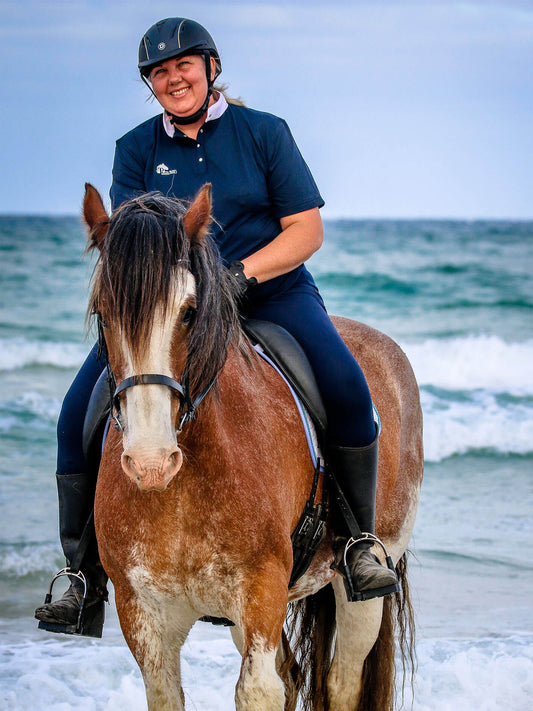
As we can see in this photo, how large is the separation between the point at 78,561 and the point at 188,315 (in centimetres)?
131

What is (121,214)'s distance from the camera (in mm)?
2670

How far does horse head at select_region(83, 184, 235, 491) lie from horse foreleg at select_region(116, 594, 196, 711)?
69 centimetres

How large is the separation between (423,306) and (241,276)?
727 inches

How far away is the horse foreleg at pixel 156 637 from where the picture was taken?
9.65 ft

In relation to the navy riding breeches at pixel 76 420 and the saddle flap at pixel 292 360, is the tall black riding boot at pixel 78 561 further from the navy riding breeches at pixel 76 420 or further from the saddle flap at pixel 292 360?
the saddle flap at pixel 292 360

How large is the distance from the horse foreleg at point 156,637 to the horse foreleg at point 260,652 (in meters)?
0.26

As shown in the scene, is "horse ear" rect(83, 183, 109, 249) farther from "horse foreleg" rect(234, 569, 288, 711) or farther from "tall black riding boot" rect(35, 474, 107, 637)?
"horse foreleg" rect(234, 569, 288, 711)

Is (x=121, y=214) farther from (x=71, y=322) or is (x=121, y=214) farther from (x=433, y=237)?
(x=433, y=237)

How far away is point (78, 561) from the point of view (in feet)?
11.2

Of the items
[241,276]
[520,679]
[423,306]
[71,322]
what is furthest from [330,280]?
[241,276]

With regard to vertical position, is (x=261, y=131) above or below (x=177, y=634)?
above

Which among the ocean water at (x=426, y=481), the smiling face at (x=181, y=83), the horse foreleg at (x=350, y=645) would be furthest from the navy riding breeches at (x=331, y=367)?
the ocean water at (x=426, y=481)

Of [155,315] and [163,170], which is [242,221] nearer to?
[163,170]

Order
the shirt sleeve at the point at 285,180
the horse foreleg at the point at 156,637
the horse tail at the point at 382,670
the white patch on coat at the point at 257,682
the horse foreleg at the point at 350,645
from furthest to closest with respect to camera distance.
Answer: the horse tail at the point at 382,670
the horse foreleg at the point at 350,645
the shirt sleeve at the point at 285,180
the horse foreleg at the point at 156,637
the white patch on coat at the point at 257,682
